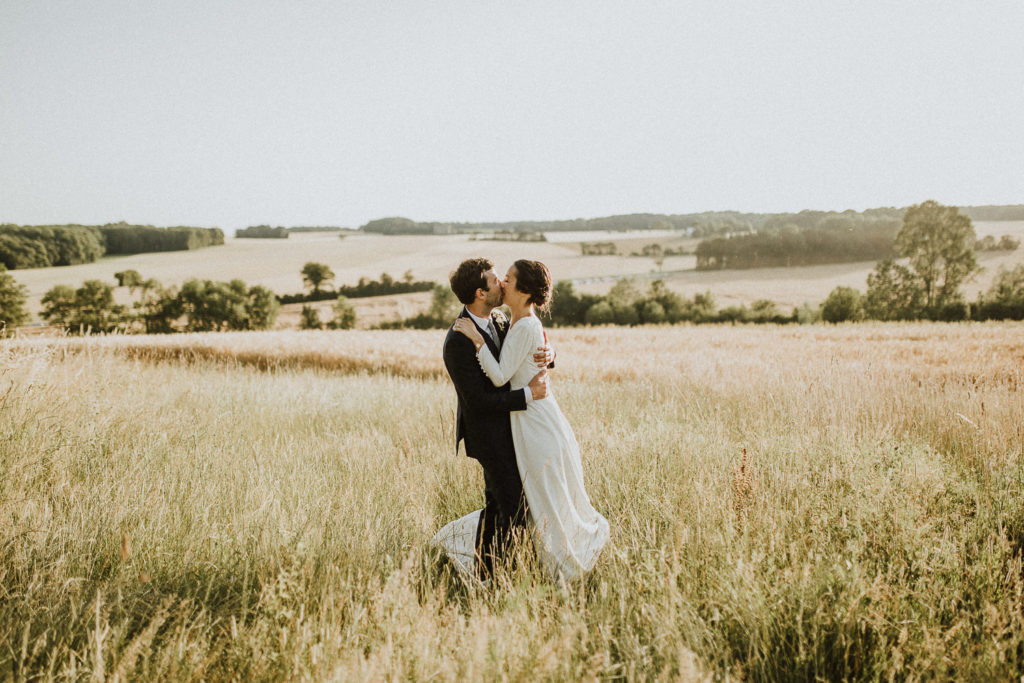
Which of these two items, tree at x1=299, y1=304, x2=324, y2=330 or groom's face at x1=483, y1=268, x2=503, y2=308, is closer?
groom's face at x1=483, y1=268, x2=503, y2=308

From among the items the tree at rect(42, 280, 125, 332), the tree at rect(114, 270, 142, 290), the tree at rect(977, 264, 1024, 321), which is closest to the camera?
the tree at rect(977, 264, 1024, 321)

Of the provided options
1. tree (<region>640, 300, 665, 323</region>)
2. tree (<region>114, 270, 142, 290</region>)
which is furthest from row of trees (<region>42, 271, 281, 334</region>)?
tree (<region>640, 300, 665, 323</region>)

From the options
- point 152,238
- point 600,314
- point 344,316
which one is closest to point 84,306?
point 344,316

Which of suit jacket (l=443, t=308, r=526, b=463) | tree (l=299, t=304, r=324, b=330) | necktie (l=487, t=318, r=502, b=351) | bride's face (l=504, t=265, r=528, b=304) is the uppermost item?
bride's face (l=504, t=265, r=528, b=304)

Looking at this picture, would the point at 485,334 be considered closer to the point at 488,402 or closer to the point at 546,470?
the point at 488,402

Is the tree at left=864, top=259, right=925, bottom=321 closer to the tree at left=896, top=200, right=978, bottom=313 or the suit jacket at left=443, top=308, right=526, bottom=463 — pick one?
the tree at left=896, top=200, right=978, bottom=313

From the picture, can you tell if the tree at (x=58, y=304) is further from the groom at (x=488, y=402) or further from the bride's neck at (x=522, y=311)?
the bride's neck at (x=522, y=311)

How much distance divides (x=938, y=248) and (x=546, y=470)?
54.0 metres

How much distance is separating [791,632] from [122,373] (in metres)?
10.5

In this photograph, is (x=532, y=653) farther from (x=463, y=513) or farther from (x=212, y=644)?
(x=463, y=513)

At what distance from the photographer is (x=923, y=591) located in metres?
2.80

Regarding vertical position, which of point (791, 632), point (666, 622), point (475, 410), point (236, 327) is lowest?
point (236, 327)

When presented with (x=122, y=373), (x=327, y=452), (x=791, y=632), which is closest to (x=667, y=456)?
(x=791, y=632)

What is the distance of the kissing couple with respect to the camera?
326 centimetres
